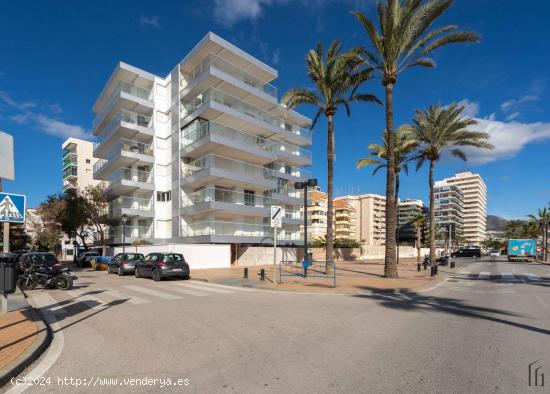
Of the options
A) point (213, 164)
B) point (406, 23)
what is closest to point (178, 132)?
point (213, 164)

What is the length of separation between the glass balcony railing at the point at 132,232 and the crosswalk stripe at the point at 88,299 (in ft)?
69.2

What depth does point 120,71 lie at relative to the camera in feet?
123

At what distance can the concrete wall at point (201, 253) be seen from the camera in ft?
92.0

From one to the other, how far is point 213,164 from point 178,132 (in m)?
7.55

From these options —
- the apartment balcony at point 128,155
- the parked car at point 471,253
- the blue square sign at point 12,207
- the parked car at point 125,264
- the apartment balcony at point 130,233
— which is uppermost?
the apartment balcony at point 128,155

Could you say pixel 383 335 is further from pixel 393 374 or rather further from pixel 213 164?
pixel 213 164

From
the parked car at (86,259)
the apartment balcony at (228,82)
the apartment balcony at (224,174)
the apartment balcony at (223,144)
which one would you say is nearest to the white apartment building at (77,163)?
the parked car at (86,259)

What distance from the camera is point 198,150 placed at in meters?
34.7

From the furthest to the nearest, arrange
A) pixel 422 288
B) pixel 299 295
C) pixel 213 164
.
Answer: pixel 213 164, pixel 422 288, pixel 299 295

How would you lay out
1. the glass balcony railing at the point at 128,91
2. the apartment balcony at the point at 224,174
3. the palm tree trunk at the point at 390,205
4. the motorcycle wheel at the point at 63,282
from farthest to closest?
the glass balcony railing at the point at 128,91 → the apartment balcony at the point at 224,174 → the palm tree trunk at the point at 390,205 → the motorcycle wheel at the point at 63,282

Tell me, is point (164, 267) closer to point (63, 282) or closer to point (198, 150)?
point (63, 282)

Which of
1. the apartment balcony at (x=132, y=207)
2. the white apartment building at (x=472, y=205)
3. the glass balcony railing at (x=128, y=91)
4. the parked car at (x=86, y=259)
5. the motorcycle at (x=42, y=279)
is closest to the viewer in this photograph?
the motorcycle at (x=42, y=279)

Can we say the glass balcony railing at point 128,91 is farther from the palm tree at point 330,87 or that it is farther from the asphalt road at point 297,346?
the asphalt road at point 297,346

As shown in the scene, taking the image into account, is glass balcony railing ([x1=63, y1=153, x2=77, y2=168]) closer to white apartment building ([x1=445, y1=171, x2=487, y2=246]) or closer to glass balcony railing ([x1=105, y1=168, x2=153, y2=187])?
glass balcony railing ([x1=105, y1=168, x2=153, y2=187])
